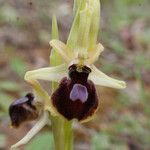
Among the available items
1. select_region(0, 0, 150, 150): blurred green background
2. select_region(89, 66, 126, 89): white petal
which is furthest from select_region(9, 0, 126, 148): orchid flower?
select_region(0, 0, 150, 150): blurred green background

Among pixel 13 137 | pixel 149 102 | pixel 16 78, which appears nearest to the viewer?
pixel 13 137

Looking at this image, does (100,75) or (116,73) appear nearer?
(100,75)

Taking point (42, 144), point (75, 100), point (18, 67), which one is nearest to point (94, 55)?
point (75, 100)

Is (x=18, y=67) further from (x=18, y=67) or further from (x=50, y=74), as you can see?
(x=50, y=74)

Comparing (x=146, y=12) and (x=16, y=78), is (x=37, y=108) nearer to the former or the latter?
(x=16, y=78)

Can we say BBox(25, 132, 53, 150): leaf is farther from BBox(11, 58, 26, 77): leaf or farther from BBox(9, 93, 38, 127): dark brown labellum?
BBox(11, 58, 26, 77): leaf

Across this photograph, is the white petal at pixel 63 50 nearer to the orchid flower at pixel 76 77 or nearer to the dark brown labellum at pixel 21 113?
the orchid flower at pixel 76 77

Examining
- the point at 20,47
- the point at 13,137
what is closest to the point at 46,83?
the point at 13,137
